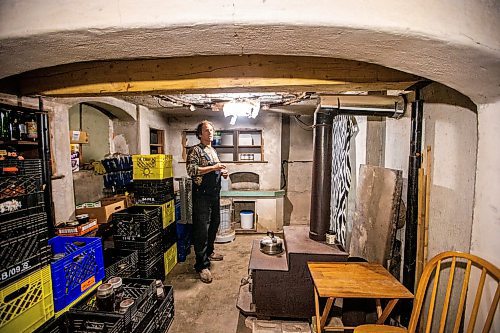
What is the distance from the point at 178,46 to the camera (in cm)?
104

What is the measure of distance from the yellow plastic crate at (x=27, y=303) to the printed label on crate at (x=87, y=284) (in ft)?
0.87

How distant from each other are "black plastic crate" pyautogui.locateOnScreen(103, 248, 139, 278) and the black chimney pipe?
8.62 feet

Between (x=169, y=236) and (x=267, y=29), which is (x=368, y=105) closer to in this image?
(x=267, y=29)

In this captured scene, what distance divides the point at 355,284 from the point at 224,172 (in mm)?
2175

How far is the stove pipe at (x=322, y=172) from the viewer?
2.46m

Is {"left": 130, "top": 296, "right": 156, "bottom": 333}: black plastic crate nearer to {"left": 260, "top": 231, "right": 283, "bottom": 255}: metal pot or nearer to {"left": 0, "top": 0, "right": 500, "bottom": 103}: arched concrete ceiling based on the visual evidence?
{"left": 260, "top": 231, "right": 283, "bottom": 255}: metal pot

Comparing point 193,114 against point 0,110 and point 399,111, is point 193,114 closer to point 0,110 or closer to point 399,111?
point 0,110

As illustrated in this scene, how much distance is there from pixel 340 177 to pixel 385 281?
1943mm

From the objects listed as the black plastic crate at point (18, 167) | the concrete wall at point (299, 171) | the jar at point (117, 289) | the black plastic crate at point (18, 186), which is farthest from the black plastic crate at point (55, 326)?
the concrete wall at point (299, 171)

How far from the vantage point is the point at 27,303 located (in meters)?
1.51

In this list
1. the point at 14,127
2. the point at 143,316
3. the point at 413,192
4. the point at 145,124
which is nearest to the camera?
the point at 143,316

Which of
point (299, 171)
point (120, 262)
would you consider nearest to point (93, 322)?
point (120, 262)

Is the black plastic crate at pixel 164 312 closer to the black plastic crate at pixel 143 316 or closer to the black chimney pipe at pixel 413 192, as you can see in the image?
the black plastic crate at pixel 143 316

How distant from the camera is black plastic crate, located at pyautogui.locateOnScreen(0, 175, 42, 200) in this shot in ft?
4.78
